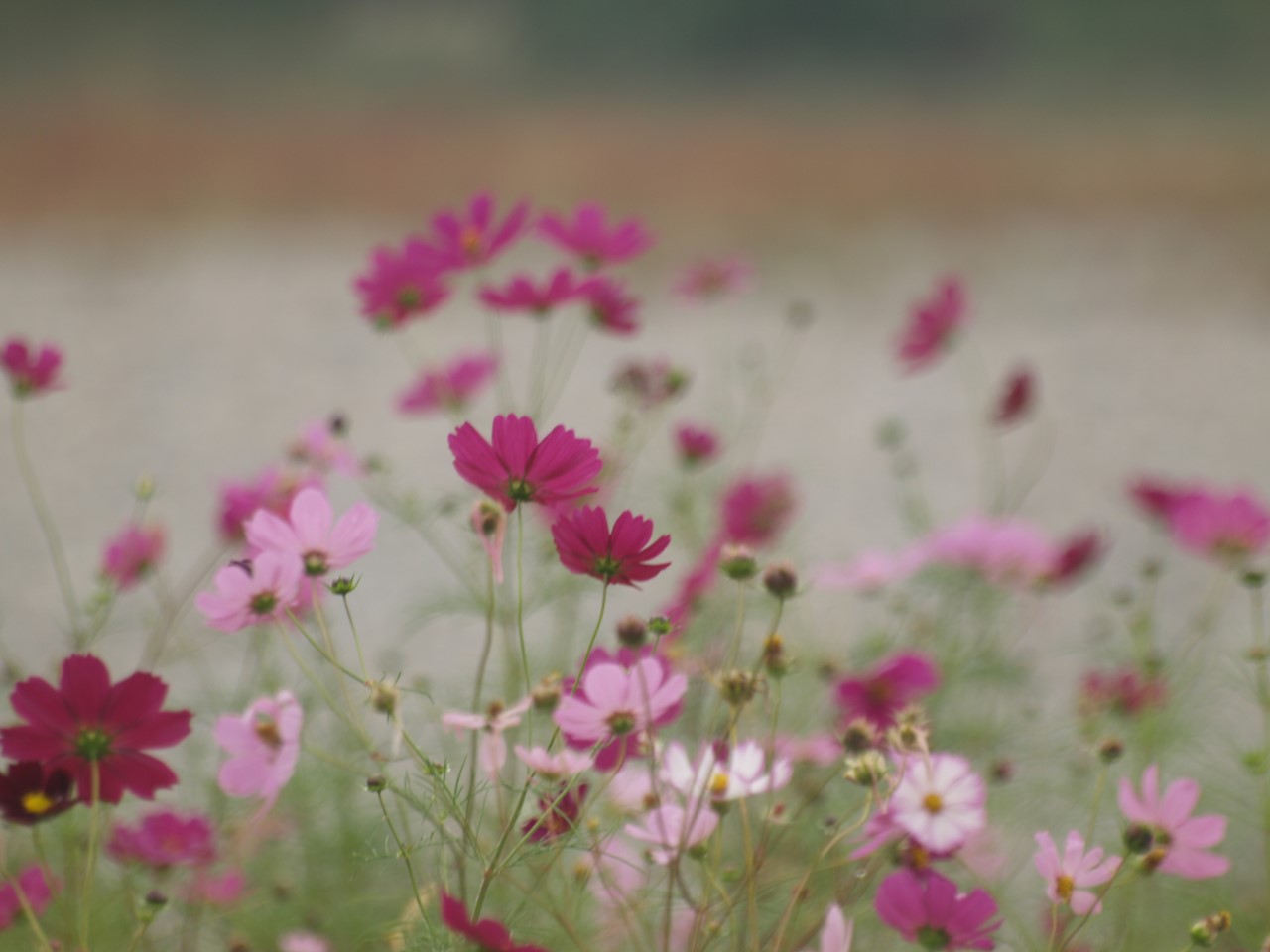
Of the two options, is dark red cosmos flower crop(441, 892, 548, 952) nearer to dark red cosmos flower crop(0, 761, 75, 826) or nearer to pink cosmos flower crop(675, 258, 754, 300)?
dark red cosmos flower crop(0, 761, 75, 826)

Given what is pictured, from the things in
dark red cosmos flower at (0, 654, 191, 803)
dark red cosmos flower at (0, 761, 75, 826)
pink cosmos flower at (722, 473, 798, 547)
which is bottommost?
pink cosmos flower at (722, 473, 798, 547)

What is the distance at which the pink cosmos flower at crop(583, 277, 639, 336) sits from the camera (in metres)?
0.51

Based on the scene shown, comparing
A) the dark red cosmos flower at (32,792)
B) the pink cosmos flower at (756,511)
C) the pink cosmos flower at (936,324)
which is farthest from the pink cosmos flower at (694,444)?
the dark red cosmos flower at (32,792)

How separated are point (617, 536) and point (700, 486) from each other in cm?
51

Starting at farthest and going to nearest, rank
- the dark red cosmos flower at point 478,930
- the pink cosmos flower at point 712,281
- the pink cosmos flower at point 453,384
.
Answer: the pink cosmos flower at point 712,281 → the pink cosmos flower at point 453,384 → the dark red cosmos flower at point 478,930

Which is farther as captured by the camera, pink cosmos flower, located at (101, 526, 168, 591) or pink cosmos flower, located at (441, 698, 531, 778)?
pink cosmos flower, located at (101, 526, 168, 591)

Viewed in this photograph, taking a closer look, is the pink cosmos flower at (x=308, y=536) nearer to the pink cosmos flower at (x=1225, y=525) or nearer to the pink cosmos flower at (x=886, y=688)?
the pink cosmos flower at (x=886, y=688)

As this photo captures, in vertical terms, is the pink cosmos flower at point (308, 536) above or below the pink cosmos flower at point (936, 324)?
above

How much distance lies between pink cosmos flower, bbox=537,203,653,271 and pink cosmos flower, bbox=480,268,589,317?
0.14 ft

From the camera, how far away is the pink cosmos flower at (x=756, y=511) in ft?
2.16

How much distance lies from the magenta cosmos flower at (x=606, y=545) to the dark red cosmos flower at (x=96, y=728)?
0.37 ft

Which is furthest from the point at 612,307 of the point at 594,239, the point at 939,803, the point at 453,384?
the point at 939,803

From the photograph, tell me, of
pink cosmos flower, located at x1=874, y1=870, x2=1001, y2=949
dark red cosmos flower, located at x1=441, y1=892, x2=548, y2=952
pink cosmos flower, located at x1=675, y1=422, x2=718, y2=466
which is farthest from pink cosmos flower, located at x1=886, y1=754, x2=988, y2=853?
pink cosmos flower, located at x1=675, y1=422, x2=718, y2=466

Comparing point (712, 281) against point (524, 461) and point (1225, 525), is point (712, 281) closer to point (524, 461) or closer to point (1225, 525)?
Answer: point (1225, 525)
